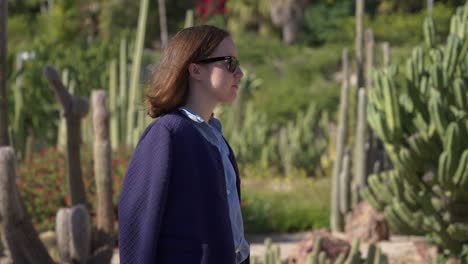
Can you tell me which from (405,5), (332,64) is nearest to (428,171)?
(332,64)

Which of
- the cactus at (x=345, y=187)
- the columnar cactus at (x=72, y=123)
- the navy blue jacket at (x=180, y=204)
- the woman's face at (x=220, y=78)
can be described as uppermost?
the woman's face at (x=220, y=78)

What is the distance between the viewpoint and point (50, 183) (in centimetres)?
986

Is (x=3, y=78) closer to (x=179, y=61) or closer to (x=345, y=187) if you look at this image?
(x=179, y=61)

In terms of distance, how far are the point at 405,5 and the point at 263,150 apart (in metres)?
18.3

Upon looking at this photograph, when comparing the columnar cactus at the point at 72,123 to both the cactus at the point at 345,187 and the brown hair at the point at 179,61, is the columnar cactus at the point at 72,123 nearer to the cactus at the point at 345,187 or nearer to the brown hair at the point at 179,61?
the brown hair at the point at 179,61

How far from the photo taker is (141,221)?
2.71 metres

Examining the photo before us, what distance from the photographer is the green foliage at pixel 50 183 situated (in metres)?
9.49

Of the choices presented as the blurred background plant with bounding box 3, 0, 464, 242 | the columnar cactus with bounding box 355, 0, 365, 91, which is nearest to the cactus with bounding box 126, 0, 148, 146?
the blurred background plant with bounding box 3, 0, 464, 242

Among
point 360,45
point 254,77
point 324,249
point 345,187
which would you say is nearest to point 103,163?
point 324,249

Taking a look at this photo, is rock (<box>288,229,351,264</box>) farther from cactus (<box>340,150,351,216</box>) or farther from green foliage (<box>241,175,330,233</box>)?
green foliage (<box>241,175,330,233</box>)

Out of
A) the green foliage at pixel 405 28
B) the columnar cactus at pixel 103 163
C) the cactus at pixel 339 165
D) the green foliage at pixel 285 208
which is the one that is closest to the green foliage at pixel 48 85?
the green foliage at pixel 285 208

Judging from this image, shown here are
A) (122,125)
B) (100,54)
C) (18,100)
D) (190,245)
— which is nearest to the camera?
(190,245)

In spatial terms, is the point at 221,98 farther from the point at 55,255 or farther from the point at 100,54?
the point at 100,54

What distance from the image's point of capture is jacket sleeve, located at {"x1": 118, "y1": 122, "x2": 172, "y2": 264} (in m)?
2.66
